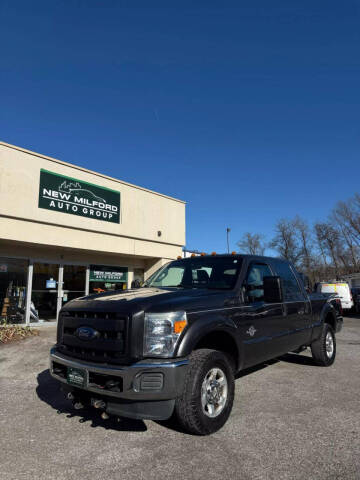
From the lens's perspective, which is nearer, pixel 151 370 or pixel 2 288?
pixel 151 370

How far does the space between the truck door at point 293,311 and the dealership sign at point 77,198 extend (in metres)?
8.66

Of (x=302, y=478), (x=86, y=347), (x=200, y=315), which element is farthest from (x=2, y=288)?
(x=302, y=478)

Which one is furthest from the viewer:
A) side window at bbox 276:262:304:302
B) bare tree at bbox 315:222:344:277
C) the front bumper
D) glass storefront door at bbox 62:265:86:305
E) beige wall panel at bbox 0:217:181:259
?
bare tree at bbox 315:222:344:277

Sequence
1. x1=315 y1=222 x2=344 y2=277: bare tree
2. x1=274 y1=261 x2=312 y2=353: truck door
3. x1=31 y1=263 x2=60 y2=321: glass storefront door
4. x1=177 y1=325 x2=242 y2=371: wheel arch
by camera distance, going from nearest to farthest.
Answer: x1=177 y1=325 x2=242 y2=371: wheel arch
x1=274 y1=261 x2=312 y2=353: truck door
x1=31 y1=263 x2=60 y2=321: glass storefront door
x1=315 y1=222 x2=344 y2=277: bare tree

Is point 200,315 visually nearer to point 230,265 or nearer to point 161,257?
point 230,265

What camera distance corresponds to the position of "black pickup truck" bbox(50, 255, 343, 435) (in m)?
2.82

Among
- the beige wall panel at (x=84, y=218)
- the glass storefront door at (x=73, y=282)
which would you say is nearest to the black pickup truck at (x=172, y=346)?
the beige wall panel at (x=84, y=218)

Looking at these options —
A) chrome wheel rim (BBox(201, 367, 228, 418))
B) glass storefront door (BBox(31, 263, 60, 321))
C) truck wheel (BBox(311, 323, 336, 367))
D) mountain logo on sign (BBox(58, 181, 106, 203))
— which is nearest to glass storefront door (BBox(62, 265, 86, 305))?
glass storefront door (BBox(31, 263, 60, 321))

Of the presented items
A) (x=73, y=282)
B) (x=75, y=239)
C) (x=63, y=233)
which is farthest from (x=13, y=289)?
(x=75, y=239)

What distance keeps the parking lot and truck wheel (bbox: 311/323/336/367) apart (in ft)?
3.11

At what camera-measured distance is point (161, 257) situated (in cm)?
1491

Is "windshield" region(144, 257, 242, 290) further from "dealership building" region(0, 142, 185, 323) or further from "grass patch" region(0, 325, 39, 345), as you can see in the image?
"grass patch" region(0, 325, 39, 345)

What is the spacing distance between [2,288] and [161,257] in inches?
259

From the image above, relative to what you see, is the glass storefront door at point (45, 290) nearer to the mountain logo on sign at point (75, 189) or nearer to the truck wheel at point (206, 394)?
the mountain logo on sign at point (75, 189)
